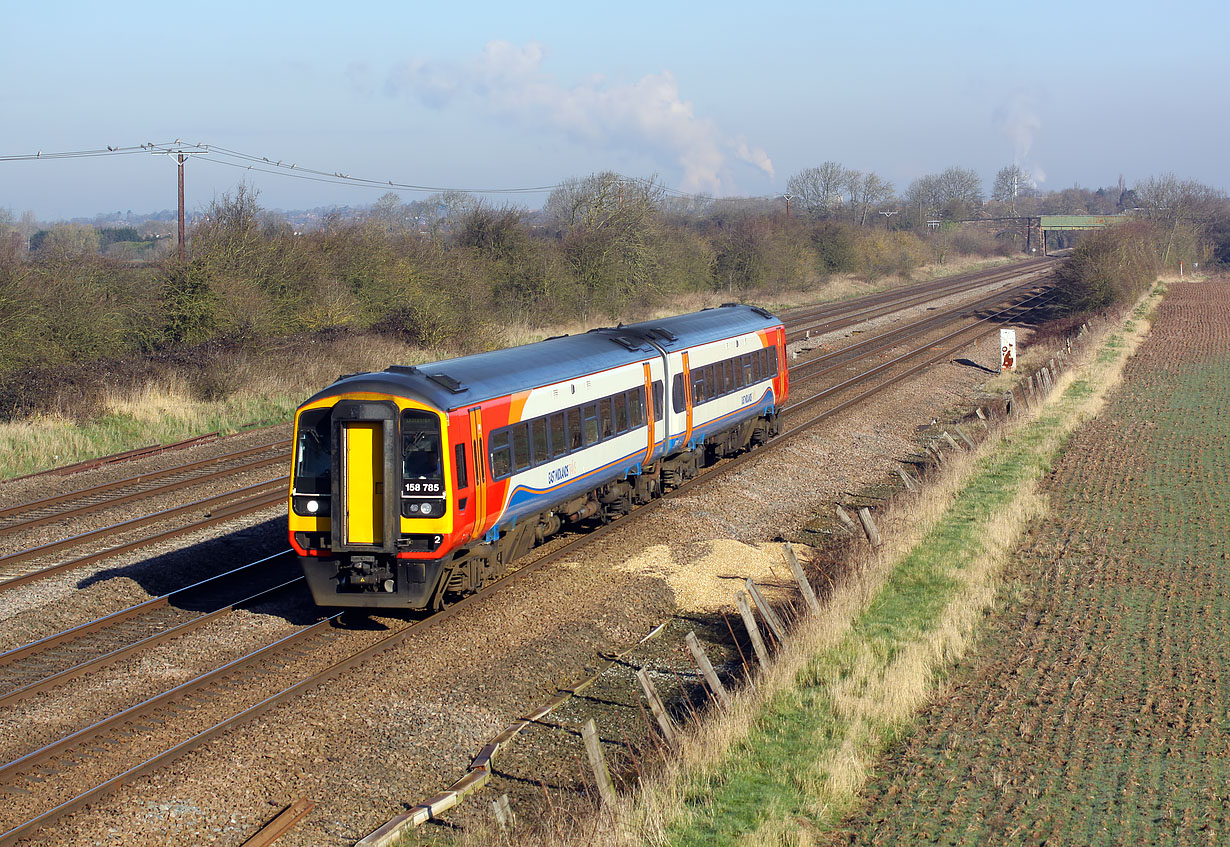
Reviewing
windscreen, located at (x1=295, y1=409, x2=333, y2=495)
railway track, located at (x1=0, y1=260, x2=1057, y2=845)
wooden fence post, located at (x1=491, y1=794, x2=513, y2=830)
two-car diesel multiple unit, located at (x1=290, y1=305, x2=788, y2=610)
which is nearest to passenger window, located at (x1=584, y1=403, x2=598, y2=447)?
two-car diesel multiple unit, located at (x1=290, y1=305, x2=788, y2=610)

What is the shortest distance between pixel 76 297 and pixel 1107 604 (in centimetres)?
2484

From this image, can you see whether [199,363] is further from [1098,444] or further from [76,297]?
[1098,444]

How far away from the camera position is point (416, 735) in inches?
382

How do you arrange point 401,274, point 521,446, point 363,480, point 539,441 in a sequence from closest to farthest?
point 363,480 → point 521,446 → point 539,441 → point 401,274

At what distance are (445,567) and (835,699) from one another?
15.4 ft

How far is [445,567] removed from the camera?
1218 centimetres

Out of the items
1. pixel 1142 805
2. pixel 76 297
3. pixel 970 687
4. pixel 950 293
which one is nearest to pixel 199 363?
pixel 76 297

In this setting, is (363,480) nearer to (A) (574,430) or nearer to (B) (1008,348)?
(A) (574,430)

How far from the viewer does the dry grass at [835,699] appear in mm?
7863

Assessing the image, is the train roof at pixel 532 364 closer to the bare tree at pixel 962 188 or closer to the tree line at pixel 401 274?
the tree line at pixel 401 274

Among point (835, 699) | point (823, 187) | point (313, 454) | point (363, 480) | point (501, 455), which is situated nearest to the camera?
point (835, 699)

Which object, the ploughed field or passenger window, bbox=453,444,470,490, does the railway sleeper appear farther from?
the ploughed field

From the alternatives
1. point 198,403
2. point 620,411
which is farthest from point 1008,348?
point 198,403

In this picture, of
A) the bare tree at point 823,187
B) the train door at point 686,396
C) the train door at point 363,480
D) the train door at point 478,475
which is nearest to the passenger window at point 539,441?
the train door at point 478,475
